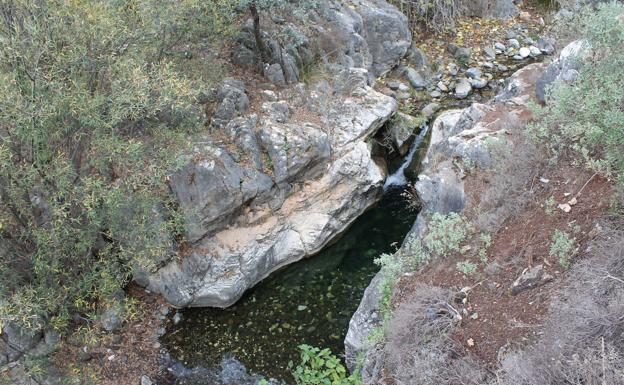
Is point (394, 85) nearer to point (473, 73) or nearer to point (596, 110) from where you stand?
point (473, 73)

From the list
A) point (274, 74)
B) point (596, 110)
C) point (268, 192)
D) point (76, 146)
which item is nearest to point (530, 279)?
point (596, 110)

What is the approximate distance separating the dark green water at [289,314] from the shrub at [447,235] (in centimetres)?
303

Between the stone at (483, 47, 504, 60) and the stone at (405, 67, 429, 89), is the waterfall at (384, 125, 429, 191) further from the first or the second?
the stone at (483, 47, 504, 60)

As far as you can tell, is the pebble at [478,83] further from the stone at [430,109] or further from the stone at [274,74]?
the stone at [274,74]

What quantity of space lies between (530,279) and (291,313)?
612 centimetres

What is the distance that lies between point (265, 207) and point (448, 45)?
37.2 ft

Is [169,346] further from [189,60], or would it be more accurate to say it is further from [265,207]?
[189,60]

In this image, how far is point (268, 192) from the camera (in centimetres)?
1372

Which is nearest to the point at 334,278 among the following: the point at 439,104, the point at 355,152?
the point at 355,152

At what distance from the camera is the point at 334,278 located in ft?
44.1

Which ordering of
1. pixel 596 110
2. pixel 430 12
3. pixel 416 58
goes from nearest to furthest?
pixel 596 110 → pixel 416 58 → pixel 430 12

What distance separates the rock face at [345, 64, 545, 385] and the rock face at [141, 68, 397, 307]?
107 inches

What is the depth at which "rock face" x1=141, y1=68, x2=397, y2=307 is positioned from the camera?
12844 mm

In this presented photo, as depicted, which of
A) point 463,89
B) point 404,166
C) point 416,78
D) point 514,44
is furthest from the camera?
point 514,44
